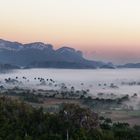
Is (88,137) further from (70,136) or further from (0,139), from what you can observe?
(0,139)

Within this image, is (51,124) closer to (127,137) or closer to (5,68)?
(127,137)

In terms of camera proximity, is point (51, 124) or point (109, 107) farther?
point (109, 107)

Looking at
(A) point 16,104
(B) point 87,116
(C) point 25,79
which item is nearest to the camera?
(B) point 87,116

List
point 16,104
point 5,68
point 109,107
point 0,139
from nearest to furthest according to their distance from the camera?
point 0,139, point 16,104, point 109,107, point 5,68

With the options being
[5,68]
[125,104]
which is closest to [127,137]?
[125,104]

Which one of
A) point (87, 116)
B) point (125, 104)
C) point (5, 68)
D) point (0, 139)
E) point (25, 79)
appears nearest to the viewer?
point (0, 139)

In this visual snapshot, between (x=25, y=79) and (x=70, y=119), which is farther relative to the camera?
(x=25, y=79)

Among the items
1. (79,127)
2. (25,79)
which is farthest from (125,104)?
(25,79)

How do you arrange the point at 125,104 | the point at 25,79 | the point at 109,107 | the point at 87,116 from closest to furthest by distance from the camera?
1. the point at 87,116
2. the point at 109,107
3. the point at 125,104
4. the point at 25,79
